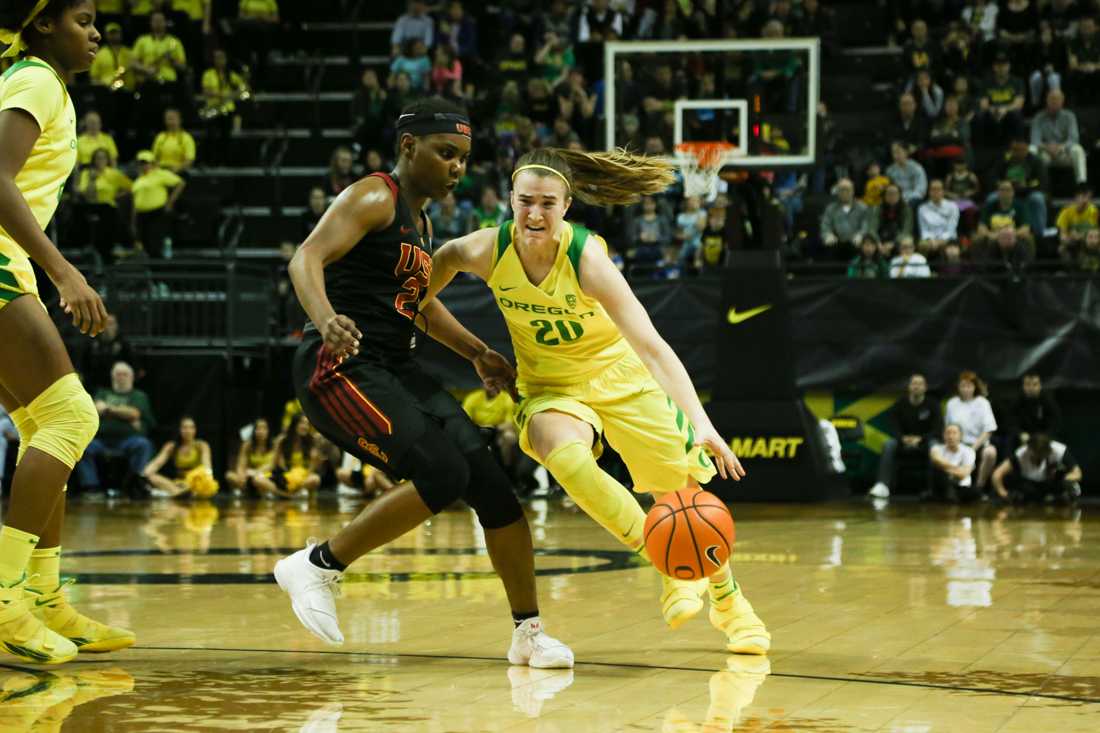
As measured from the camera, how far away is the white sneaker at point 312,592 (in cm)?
576

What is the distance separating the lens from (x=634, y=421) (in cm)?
635

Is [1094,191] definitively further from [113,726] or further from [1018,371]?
[113,726]

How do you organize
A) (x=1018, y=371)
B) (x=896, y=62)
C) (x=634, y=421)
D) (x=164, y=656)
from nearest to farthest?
(x=164, y=656) < (x=634, y=421) < (x=1018, y=371) < (x=896, y=62)

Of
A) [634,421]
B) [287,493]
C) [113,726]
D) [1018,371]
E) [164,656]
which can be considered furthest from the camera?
[287,493]

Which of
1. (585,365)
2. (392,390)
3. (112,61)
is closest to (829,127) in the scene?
(112,61)

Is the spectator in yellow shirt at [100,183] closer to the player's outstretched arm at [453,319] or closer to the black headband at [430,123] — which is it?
the player's outstretched arm at [453,319]

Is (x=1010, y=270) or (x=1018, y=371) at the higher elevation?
(x=1010, y=270)

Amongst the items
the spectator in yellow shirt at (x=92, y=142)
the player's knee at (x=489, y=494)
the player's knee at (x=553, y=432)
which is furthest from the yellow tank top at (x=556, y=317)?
the spectator in yellow shirt at (x=92, y=142)

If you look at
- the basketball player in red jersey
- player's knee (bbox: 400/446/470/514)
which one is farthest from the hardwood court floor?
player's knee (bbox: 400/446/470/514)

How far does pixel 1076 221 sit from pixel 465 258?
478 inches

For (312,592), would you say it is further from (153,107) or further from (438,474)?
(153,107)

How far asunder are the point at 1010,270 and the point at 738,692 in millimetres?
11600

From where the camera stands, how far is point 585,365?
6398 mm

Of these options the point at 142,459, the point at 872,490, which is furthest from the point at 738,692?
the point at 142,459
